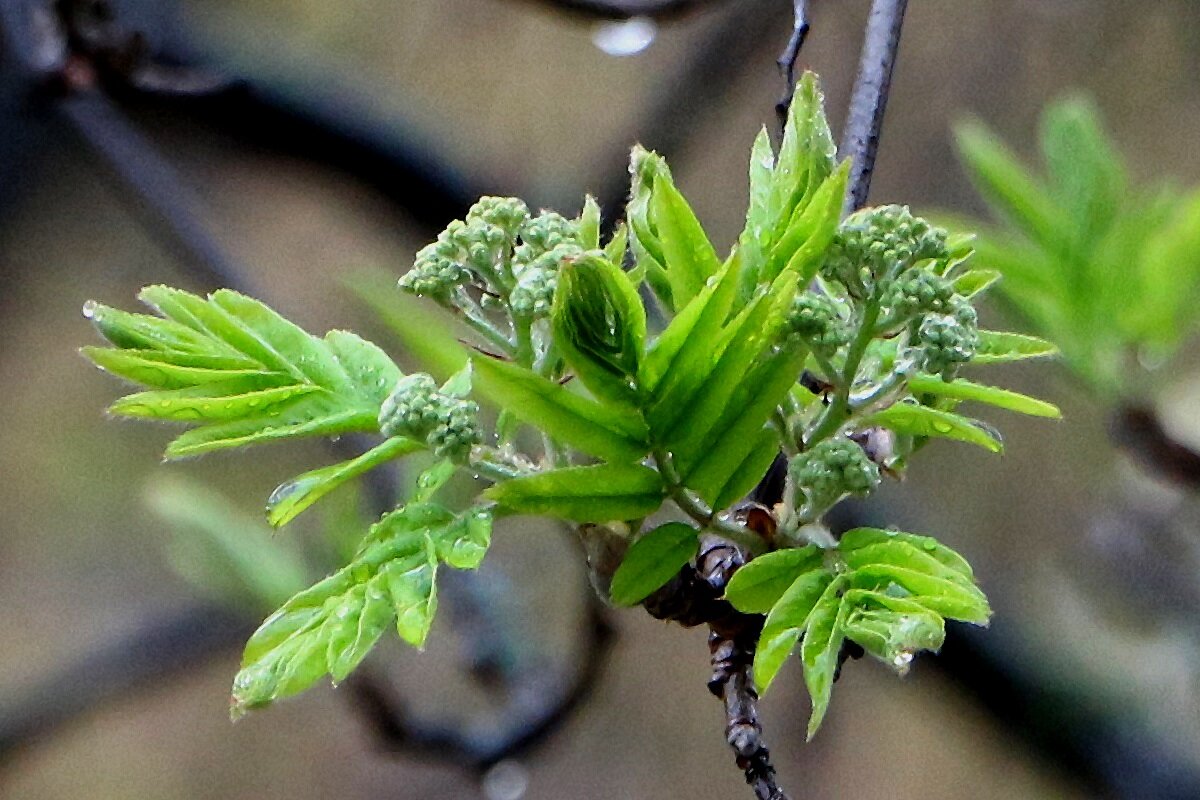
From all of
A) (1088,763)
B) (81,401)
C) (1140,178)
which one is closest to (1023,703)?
(1088,763)

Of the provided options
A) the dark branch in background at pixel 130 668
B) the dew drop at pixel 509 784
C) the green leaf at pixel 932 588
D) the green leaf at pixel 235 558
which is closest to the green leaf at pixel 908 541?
the green leaf at pixel 932 588

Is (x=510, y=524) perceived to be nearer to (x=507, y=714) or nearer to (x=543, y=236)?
(x=507, y=714)

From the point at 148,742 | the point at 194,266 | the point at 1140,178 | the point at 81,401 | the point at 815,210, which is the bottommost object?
the point at 148,742

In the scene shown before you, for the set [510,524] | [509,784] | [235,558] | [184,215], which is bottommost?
[509,784]

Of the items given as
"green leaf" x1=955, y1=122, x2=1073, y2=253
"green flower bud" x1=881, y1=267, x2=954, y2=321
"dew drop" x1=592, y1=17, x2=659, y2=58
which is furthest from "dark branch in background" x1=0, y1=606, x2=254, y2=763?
"green flower bud" x1=881, y1=267, x2=954, y2=321

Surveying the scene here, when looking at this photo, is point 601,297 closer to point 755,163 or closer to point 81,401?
point 755,163

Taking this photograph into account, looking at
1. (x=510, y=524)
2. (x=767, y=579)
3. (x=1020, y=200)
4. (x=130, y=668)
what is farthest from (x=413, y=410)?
(x=510, y=524)

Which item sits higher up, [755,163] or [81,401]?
[755,163]
